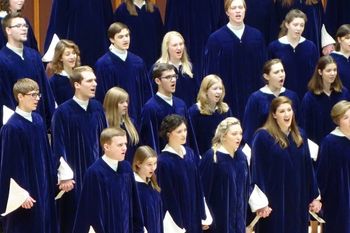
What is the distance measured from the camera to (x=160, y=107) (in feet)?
21.9

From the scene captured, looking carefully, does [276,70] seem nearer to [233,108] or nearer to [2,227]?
[233,108]

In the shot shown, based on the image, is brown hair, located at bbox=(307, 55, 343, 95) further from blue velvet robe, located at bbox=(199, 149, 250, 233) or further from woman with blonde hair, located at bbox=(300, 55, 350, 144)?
blue velvet robe, located at bbox=(199, 149, 250, 233)

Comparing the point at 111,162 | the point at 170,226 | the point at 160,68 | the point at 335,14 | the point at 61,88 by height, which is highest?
the point at 335,14

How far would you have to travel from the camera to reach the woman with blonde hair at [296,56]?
7.63 m

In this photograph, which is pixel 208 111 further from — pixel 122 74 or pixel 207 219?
pixel 207 219

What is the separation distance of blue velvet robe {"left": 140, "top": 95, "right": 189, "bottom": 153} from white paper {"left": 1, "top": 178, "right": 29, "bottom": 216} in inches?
42.8

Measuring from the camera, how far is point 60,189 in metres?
6.25

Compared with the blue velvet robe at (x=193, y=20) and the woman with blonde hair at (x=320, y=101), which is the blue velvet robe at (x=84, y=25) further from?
the woman with blonde hair at (x=320, y=101)

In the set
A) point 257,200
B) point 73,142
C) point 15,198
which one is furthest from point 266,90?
point 15,198

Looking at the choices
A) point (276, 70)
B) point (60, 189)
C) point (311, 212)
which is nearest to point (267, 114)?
point (276, 70)

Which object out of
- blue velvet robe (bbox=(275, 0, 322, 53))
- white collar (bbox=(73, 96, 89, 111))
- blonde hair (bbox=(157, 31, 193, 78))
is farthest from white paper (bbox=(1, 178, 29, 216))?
blue velvet robe (bbox=(275, 0, 322, 53))

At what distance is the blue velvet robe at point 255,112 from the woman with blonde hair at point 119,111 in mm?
859

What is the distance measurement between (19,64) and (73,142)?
2.28 ft

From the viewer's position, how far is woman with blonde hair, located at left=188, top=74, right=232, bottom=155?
22.1 feet
